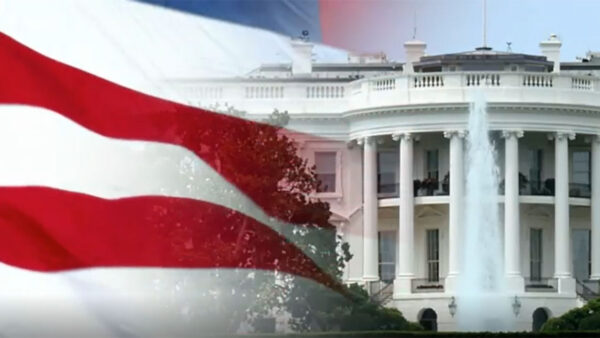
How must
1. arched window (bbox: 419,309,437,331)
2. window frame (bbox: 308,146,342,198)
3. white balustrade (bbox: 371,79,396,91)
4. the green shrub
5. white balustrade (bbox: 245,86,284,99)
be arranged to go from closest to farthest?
the green shrub, arched window (bbox: 419,309,437,331), white balustrade (bbox: 245,86,284,99), white balustrade (bbox: 371,79,396,91), window frame (bbox: 308,146,342,198)

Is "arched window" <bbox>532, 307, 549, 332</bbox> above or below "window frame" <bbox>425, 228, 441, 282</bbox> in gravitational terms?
below

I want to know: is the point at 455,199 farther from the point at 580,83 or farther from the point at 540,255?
the point at 580,83

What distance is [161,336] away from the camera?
45.2 ft

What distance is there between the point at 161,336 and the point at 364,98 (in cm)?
4822

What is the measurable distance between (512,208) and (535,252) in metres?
2.15

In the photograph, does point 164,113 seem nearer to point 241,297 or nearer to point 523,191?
point 241,297

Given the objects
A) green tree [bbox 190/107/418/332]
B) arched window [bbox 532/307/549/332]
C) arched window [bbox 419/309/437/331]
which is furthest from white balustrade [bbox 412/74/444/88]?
green tree [bbox 190/107/418/332]

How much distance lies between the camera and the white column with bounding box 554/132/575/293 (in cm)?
5950

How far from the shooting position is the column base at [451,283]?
57719 mm

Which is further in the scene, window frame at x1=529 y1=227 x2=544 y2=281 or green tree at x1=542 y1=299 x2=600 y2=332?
window frame at x1=529 y1=227 x2=544 y2=281

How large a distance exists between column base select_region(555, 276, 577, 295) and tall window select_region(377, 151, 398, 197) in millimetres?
5269

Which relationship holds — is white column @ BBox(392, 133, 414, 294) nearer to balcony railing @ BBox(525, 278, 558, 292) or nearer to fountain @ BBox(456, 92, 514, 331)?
fountain @ BBox(456, 92, 514, 331)

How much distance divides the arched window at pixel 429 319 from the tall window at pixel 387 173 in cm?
488

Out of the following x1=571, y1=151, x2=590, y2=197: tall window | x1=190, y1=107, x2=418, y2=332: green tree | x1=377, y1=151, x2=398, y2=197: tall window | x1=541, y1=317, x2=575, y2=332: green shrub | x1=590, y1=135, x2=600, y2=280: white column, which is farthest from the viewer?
x1=377, y1=151, x2=398, y2=197: tall window
